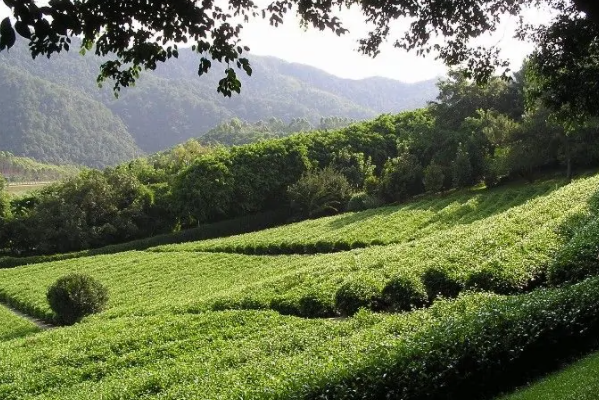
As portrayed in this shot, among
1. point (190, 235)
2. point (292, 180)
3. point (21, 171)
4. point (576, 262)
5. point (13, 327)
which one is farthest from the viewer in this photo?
point (21, 171)

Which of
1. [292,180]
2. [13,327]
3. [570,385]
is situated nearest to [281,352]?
[570,385]

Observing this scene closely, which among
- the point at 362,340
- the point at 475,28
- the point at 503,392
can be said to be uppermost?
the point at 475,28

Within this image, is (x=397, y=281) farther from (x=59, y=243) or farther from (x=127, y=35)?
(x=59, y=243)

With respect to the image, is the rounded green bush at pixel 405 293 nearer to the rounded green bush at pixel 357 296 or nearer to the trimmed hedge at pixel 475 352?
the rounded green bush at pixel 357 296

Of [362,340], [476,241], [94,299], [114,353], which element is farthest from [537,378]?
[94,299]

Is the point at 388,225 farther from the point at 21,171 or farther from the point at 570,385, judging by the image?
the point at 21,171

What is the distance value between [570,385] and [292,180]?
60.1 metres

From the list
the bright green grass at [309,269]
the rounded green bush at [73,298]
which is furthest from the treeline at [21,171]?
the rounded green bush at [73,298]

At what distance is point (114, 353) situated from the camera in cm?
1475

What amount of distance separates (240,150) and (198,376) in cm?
5706

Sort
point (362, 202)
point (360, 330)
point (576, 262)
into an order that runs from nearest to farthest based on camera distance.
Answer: point (360, 330) → point (576, 262) → point (362, 202)

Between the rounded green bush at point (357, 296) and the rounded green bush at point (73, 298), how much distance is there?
50.3 ft

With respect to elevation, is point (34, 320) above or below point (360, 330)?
below

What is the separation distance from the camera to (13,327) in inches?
1030
